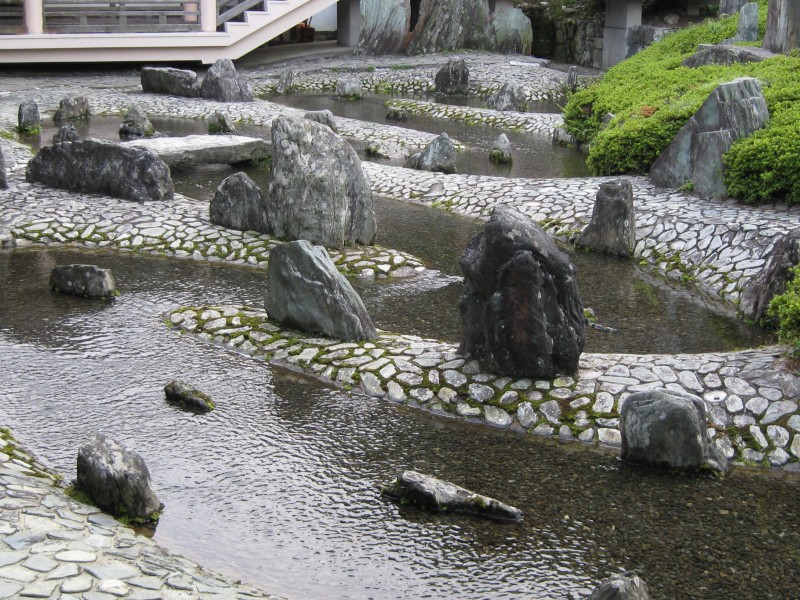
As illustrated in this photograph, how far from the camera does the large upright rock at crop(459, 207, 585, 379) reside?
1077 centimetres

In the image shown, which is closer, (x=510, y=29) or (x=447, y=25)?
(x=447, y=25)

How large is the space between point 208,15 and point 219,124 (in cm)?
998

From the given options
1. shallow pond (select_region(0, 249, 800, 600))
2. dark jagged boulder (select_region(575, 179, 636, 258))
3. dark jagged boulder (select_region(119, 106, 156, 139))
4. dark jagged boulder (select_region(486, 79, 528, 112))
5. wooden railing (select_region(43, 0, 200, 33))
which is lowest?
shallow pond (select_region(0, 249, 800, 600))

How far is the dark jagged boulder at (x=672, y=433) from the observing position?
950 centimetres

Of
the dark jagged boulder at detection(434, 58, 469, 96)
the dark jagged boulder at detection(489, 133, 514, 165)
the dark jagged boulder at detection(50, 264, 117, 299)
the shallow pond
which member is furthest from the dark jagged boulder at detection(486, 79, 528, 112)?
the shallow pond

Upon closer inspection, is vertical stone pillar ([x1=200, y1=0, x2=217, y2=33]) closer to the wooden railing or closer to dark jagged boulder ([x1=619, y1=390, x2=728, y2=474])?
the wooden railing

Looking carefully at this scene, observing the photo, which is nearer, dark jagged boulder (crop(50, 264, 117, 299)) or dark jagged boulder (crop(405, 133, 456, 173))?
dark jagged boulder (crop(50, 264, 117, 299))

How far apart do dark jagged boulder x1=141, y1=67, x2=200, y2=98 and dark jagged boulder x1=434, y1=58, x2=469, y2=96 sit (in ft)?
26.2

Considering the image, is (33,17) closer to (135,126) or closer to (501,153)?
(135,126)

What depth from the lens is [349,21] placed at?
38500 millimetres

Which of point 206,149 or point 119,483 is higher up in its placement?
point 206,149

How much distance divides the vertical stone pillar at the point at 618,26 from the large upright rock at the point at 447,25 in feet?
15.7

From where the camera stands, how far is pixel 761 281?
13578mm

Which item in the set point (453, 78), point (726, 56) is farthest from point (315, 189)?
point (453, 78)
